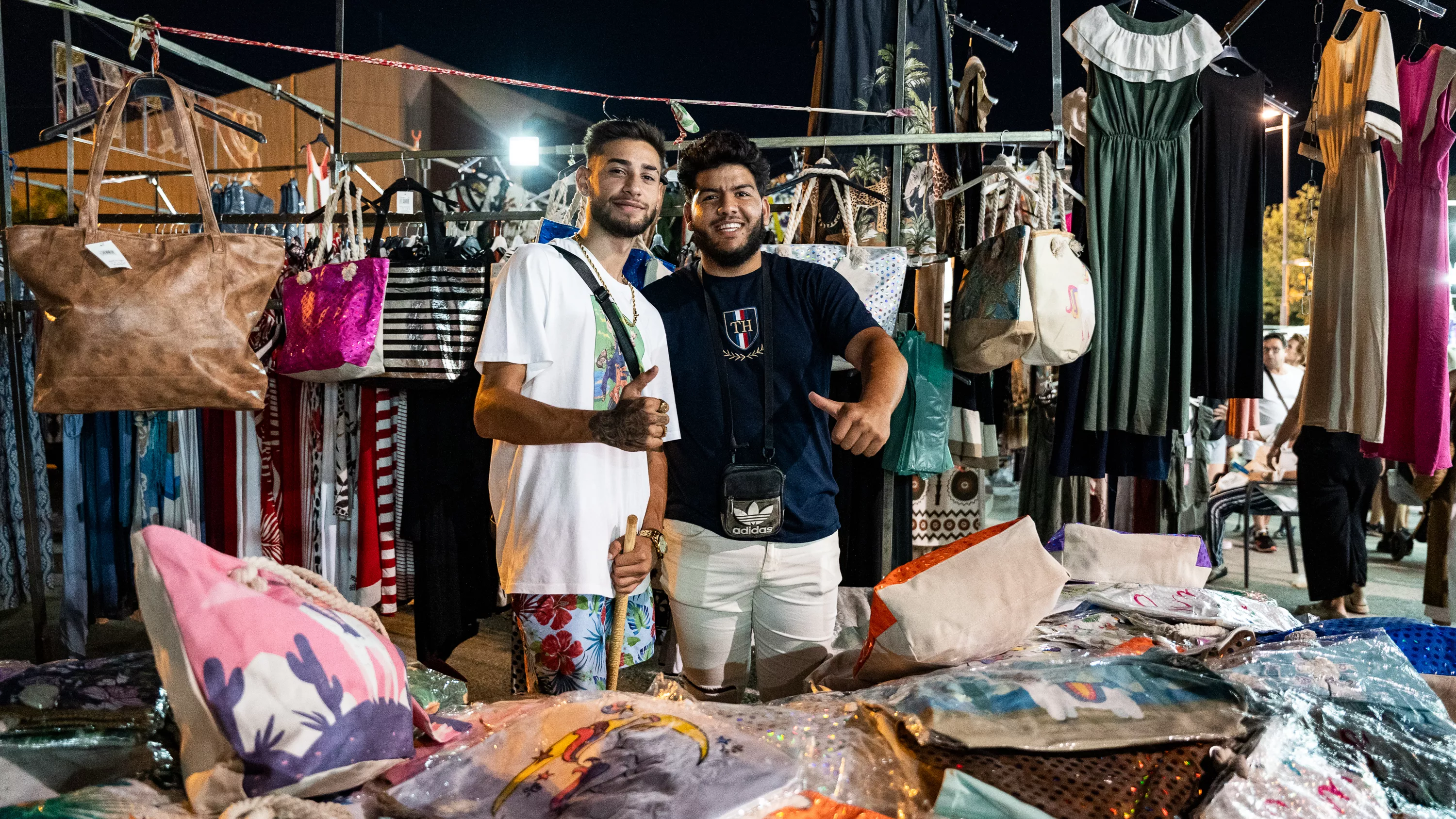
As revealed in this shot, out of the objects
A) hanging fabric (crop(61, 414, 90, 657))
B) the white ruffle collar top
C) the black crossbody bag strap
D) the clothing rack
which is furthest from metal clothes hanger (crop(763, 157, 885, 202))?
hanging fabric (crop(61, 414, 90, 657))

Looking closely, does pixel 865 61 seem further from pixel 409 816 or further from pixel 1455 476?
pixel 1455 476

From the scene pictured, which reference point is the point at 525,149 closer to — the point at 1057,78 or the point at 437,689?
the point at 1057,78

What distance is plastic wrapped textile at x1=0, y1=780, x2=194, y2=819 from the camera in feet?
3.08

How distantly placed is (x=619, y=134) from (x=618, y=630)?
1.18 m

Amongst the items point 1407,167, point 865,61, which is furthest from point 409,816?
point 1407,167

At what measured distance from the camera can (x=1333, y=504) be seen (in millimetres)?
4469

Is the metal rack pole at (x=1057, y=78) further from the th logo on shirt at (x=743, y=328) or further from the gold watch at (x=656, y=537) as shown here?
the gold watch at (x=656, y=537)

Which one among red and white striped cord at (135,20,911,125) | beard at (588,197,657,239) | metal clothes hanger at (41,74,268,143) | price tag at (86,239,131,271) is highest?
red and white striped cord at (135,20,911,125)

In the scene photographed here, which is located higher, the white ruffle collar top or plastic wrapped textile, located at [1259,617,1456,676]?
the white ruffle collar top

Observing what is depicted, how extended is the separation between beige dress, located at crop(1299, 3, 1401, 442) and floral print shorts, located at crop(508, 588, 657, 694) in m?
3.02

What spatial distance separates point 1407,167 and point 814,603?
2.99 meters

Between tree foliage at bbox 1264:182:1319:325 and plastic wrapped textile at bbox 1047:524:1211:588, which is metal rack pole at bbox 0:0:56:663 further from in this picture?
tree foliage at bbox 1264:182:1319:325

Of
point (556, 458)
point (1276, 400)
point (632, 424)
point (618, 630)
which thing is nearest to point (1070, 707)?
point (632, 424)

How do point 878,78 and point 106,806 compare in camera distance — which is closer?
point 106,806
